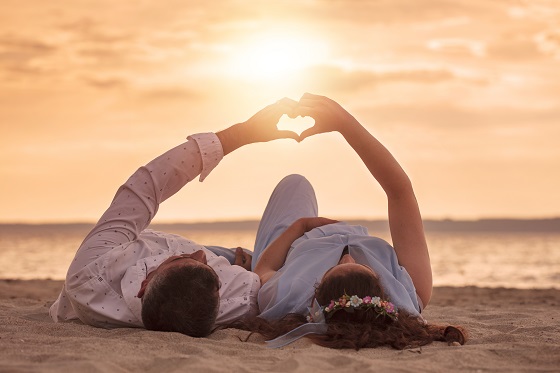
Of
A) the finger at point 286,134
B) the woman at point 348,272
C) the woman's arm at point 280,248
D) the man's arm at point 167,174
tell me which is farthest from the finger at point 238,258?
the finger at point 286,134

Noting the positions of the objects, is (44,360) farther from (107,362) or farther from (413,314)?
(413,314)

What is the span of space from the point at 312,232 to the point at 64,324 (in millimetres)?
1777

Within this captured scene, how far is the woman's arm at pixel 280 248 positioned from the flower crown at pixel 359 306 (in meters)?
1.00

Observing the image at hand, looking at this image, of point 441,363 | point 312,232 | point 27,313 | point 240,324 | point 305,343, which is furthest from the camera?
point 27,313

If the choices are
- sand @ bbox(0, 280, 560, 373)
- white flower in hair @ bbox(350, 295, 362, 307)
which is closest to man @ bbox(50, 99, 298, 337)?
sand @ bbox(0, 280, 560, 373)

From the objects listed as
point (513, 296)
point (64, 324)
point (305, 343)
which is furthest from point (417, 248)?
point (513, 296)

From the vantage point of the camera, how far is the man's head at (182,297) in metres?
4.66

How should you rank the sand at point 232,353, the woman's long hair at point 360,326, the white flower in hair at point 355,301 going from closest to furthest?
the sand at point 232,353, the white flower in hair at point 355,301, the woman's long hair at point 360,326

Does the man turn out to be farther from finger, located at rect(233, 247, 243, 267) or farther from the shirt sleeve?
finger, located at rect(233, 247, 243, 267)

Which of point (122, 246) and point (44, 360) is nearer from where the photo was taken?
point (44, 360)

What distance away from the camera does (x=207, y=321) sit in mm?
4812

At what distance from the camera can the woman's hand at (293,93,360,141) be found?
5578mm

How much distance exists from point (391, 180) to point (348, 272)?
107 cm

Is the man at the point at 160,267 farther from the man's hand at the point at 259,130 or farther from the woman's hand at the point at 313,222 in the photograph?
the woman's hand at the point at 313,222
